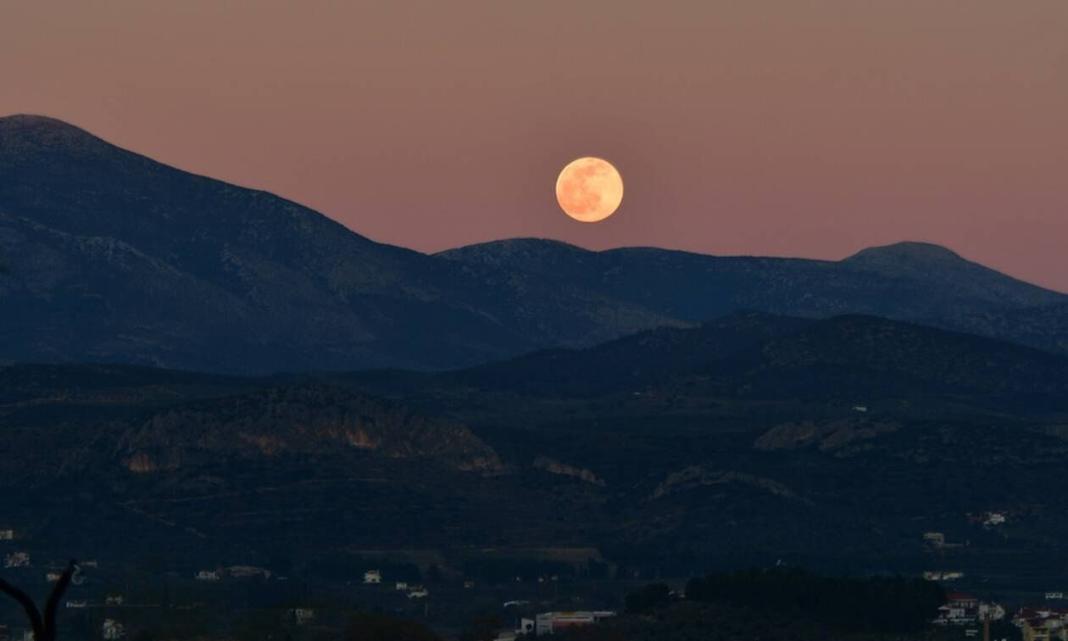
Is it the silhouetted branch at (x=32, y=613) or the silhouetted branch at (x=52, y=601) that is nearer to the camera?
the silhouetted branch at (x=32, y=613)

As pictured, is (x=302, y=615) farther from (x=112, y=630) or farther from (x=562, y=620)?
(x=562, y=620)

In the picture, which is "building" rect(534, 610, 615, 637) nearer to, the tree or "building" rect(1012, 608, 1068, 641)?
"building" rect(1012, 608, 1068, 641)

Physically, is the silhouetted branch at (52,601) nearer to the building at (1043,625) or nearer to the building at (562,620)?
the building at (1043,625)

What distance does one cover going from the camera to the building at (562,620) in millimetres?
155750

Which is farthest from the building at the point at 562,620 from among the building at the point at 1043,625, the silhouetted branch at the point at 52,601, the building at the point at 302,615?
the silhouetted branch at the point at 52,601

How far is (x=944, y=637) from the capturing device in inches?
5906

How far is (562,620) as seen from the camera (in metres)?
161

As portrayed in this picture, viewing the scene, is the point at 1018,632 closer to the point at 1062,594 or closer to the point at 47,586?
the point at 1062,594

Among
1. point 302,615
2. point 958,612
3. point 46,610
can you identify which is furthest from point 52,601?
point 958,612

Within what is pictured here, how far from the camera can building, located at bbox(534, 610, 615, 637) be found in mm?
155750

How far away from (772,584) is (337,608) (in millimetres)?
24040

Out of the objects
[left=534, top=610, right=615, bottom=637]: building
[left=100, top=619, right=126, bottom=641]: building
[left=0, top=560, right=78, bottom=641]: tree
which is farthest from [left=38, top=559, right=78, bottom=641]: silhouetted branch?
[left=534, top=610, right=615, bottom=637]: building

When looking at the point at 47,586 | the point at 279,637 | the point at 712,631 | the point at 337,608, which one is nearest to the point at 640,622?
the point at 712,631

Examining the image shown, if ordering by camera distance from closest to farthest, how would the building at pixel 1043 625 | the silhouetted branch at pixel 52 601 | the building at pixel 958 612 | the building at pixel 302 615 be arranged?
the silhouetted branch at pixel 52 601
the building at pixel 302 615
the building at pixel 1043 625
the building at pixel 958 612
